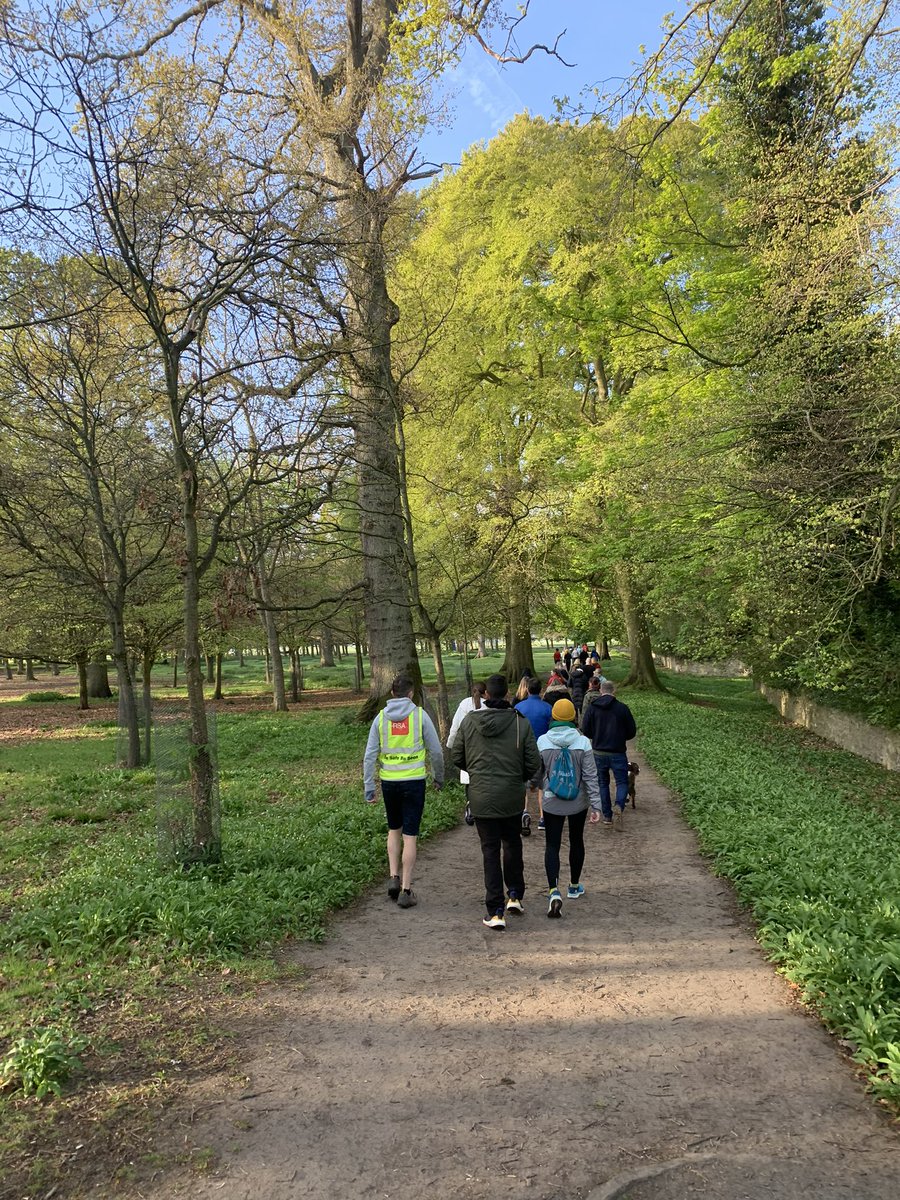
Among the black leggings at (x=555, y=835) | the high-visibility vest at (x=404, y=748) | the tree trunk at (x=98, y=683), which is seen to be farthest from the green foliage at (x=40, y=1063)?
the tree trunk at (x=98, y=683)

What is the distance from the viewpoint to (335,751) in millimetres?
14633

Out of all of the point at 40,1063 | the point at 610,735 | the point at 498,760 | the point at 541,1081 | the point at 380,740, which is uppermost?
the point at 380,740

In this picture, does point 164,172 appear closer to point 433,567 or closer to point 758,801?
point 758,801

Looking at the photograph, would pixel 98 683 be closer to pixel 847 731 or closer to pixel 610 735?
pixel 610 735

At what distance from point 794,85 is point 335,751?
16513 mm

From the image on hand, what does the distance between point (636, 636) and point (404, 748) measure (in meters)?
20.9

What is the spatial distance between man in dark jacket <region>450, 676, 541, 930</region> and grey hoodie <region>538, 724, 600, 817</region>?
1.21 ft

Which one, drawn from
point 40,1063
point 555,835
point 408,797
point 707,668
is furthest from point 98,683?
point 707,668

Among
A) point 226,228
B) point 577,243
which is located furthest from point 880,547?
point 577,243

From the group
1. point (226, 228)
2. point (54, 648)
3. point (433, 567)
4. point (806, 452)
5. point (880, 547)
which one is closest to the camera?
point (226, 228)

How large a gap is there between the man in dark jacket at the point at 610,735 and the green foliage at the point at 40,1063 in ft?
21.3

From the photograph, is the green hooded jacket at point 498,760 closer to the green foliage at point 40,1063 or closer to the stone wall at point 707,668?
the green foliage at point 40,1063

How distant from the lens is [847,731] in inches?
670

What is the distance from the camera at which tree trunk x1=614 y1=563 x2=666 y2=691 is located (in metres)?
23.7
